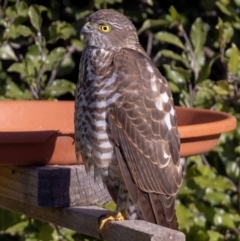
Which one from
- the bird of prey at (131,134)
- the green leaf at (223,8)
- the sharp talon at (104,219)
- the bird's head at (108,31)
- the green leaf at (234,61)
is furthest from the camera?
the green leaf at (223,8)

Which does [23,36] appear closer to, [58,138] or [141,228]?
[58,138]

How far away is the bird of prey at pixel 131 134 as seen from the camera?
2.99m

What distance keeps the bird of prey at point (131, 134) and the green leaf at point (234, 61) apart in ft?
3.42

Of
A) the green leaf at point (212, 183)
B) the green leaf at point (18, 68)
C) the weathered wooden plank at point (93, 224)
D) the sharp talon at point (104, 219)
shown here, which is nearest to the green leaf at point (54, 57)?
the green leaf at point (18, 68)

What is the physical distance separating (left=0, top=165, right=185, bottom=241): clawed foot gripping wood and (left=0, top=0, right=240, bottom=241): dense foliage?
1052 millimetres

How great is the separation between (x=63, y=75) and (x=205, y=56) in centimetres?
73

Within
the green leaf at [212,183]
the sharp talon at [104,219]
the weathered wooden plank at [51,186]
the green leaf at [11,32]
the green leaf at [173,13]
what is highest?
the green leaf at [173,13]

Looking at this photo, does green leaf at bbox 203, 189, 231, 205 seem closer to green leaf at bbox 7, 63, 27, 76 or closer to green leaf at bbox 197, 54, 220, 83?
green leaf at bbox 197, 54, 220, 83

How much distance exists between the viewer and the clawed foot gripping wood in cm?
287

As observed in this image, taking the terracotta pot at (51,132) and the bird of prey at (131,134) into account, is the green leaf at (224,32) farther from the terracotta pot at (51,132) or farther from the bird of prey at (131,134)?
the bird of prey at (131,134)

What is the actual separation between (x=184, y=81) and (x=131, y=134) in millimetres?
1260

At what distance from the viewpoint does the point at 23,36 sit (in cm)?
444

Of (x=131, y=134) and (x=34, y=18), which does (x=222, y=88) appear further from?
(x=131, y=134)

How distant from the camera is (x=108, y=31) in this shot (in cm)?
330
